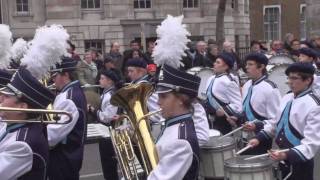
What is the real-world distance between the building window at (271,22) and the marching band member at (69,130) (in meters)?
40.5

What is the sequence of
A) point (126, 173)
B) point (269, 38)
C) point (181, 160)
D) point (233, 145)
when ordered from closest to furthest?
point (181, 160)
point (126, 173)
point (233, 145)
point (269, 38)

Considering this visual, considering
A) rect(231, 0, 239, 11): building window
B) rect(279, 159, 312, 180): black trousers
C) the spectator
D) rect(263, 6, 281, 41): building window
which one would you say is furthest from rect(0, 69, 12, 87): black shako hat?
rect(263, 6, 281, 41): building window

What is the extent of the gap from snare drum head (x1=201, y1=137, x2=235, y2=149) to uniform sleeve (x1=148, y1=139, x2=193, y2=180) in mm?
1526

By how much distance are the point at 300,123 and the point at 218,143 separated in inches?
29.6

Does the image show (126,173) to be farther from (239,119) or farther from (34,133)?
(239,119)

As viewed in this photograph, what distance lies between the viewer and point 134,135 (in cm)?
517

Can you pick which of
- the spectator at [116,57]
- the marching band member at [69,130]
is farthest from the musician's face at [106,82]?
the spectator at [116,57]

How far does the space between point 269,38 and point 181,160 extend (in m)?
42.7

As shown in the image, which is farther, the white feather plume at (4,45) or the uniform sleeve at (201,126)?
the white feather plume at (4,45)

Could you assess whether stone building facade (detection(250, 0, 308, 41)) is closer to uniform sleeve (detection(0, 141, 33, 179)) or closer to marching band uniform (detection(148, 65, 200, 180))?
marching band uniform (detection(148, 65, 200, 180))

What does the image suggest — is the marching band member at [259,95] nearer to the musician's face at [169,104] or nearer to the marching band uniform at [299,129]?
the marching band uniform at [299,129]

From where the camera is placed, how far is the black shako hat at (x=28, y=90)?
4504mm

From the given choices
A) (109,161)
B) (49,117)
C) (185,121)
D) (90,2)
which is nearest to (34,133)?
(49,117)

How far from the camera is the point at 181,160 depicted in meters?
4.20
